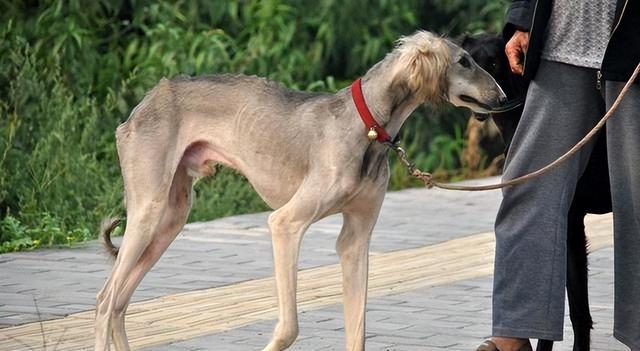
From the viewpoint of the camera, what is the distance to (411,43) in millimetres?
5219

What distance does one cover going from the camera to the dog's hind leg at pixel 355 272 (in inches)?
215

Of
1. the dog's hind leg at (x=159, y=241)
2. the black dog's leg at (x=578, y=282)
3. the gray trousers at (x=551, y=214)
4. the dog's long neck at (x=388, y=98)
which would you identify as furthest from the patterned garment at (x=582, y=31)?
the dog's hind leg at (x=159, y=241)

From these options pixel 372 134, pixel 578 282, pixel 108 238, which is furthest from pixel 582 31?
pixel 108 238

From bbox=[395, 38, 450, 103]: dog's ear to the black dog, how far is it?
440 mm

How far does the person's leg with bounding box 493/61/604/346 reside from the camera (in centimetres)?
527

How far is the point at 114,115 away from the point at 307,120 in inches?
282

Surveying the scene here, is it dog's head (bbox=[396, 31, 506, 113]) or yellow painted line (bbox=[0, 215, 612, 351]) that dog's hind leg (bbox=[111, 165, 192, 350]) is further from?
dog's head (bbox=[396, 31, 506, 113])

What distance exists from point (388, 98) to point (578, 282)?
3.98 ft

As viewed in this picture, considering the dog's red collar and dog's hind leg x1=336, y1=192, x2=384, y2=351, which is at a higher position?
the dog's red collar

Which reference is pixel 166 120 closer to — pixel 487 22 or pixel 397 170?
pixel 397 170

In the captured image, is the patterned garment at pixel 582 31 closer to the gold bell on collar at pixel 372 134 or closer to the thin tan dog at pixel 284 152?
the thin tan dog at pixel 284 152

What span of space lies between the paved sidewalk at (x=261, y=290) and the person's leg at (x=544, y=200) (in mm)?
765

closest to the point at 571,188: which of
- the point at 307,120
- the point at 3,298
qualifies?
the point at 307,120

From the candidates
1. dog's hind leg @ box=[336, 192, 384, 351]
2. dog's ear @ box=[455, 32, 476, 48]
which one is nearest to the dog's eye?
dog's hind leg @ box=[336, 192, 384, 351]
